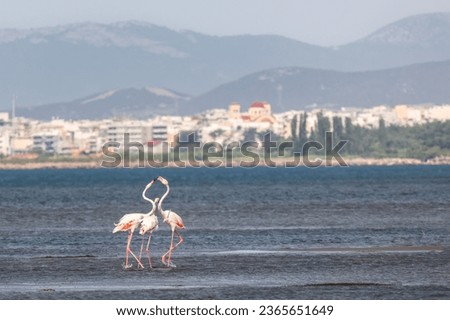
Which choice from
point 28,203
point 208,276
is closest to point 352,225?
point 208,276

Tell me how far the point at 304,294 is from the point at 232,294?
1.48m

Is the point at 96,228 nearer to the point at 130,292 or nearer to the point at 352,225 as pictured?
the point at 352,225

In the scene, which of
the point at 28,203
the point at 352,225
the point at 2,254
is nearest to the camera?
the point at 2,254

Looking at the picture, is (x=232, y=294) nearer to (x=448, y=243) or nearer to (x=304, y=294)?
(x=304, y=294)

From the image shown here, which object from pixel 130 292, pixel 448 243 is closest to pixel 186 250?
pixel 448 243

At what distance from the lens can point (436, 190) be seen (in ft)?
353

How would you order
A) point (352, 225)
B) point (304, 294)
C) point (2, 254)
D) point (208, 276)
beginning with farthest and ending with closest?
point (352, 225)
point (2, 254)
point (208, 276)
point (304, 294)
